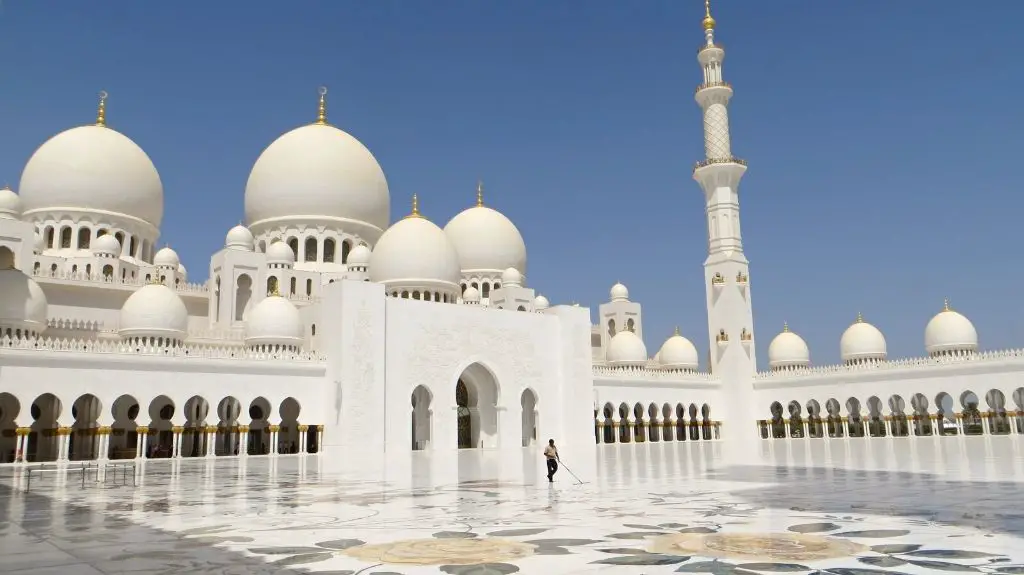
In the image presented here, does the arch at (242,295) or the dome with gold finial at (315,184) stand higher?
the dome with gold finial at (315,184)

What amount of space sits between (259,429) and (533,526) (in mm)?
20592

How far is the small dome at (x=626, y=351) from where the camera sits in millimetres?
34406

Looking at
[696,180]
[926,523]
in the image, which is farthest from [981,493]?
[696,180]

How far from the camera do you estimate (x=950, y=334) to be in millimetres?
30047

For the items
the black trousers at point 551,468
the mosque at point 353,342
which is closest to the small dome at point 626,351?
the mosque at point 353,342

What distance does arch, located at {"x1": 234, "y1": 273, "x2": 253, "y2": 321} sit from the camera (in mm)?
27453

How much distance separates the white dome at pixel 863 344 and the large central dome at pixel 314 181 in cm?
1942

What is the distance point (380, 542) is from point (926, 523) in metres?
3.73

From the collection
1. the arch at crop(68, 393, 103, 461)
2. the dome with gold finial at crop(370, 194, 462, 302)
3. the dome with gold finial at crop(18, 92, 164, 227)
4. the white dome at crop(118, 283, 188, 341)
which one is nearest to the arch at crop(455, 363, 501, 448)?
the dome with gold finial at crop(370, 194, 462, 302)

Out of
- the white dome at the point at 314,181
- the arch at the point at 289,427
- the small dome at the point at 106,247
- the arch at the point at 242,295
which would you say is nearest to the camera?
the arch at the point at 289,427

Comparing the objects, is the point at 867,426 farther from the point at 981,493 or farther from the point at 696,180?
the point at 981,493

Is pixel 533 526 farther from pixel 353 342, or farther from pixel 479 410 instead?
pixel 479 410

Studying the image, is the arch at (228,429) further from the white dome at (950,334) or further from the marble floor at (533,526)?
the white dome at (950,334)

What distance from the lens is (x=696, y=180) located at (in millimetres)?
34531
